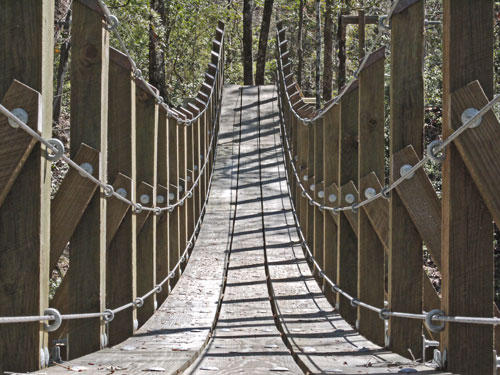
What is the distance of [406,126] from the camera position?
11.7 feet

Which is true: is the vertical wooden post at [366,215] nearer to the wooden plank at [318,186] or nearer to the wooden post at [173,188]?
the wooden post at [173,188]

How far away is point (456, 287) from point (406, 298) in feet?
3.20

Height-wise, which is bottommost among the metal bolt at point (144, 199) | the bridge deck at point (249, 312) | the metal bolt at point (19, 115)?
the bridge deck at point (249, 312)

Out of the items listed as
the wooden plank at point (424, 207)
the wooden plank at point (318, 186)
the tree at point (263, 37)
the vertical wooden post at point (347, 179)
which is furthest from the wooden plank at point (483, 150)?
the tree at point (263, 37)

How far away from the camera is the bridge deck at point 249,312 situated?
3.38 metres

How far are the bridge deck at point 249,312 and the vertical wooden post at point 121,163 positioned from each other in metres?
0.27

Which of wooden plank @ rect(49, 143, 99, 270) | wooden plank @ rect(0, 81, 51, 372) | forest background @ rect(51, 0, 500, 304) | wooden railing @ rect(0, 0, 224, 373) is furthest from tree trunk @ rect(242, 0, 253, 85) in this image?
wooden plank @ rect(0, 81, 51, 372)

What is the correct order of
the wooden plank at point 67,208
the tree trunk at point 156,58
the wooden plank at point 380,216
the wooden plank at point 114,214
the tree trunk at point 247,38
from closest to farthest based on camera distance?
1. the wooden plank at point 67,208
2. the wooden plank at point 114,214
3. the wooden plank at point 380,216
4. the tree trunk at point 156,58
5. the tree trunk at point 247,38

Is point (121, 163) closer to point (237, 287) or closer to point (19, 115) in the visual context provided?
point (19, 115)

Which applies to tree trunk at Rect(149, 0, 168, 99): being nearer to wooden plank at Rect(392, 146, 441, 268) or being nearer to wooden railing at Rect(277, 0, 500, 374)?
wooden railing at Rect(277, 0, 500, 374)

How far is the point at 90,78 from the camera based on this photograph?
11.5ft

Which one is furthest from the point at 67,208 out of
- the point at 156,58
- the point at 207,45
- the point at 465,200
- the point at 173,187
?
the point at 207,45

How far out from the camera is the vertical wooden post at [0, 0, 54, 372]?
8.23 ft

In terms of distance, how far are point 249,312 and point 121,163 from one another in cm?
179
